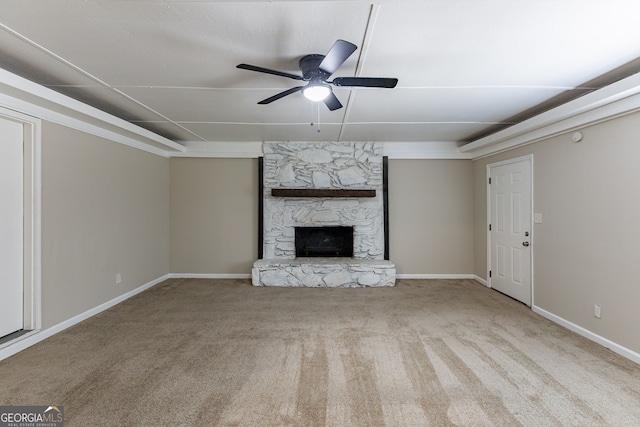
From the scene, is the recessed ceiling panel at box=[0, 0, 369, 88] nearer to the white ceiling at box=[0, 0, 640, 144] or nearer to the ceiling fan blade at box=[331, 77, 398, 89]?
the white ceiling at box=[0, 0, 640, 144]

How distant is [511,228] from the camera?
415 cm

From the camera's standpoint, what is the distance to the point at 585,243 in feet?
9.70

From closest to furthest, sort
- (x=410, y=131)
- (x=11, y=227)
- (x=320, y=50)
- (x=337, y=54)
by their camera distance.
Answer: (x=337, y=54), (x=320, y=50), (x=11, y=227), (x=410, y=131)

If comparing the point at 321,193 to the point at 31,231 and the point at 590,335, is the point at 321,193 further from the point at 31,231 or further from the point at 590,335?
the point at 590,335

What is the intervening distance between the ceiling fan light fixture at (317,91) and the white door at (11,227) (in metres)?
2.84

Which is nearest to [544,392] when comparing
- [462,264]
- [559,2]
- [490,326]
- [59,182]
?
[490,326]

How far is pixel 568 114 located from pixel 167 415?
4.27 m

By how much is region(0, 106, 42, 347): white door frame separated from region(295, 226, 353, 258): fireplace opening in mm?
3412

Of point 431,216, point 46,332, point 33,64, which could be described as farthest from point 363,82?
point 46,332

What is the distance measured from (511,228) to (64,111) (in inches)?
224

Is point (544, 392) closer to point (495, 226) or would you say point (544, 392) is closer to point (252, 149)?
point (495, 226)

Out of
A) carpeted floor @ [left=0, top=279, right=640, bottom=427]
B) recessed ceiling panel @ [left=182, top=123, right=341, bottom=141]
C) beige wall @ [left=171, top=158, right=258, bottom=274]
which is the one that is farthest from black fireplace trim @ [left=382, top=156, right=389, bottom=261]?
beige wall @ [left=171, top=158, right=258, bottom=274]

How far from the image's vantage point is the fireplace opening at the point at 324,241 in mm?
5250

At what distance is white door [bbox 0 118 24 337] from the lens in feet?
8.57
